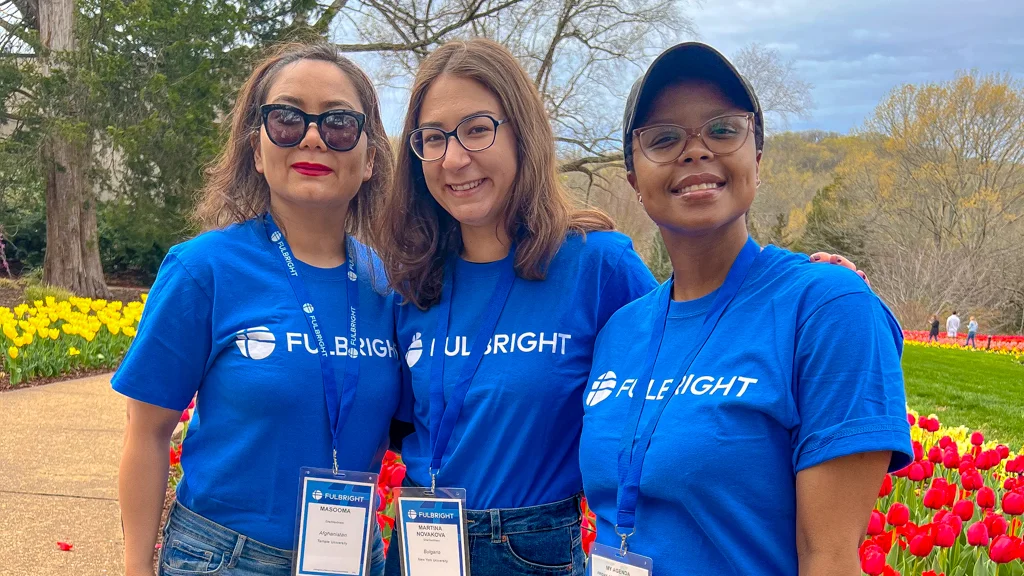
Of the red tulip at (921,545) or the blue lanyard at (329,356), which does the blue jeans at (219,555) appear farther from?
the red tulip at (921,545)

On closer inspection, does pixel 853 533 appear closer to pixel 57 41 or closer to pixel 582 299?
pixel 582 299

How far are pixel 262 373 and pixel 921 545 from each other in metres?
1.99

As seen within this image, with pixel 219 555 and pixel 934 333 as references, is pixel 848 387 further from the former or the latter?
pixel 934 333

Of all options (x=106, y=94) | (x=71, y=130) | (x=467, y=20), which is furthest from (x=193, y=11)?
(x=467, y=20)

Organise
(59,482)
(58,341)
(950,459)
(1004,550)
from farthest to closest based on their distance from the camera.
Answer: (58,341) < (59,482) < (950,459) < (1004,550)

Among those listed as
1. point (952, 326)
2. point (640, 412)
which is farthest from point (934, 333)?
point (640, 412)

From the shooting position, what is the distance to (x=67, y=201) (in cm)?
1508

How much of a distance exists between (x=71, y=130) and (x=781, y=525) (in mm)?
12895

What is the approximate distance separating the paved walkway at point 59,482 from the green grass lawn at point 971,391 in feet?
22.8

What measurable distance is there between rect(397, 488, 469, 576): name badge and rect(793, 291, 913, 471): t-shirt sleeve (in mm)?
850

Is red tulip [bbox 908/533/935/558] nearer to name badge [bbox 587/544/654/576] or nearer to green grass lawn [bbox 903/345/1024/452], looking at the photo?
name badge [bbox 587/544/654/576]

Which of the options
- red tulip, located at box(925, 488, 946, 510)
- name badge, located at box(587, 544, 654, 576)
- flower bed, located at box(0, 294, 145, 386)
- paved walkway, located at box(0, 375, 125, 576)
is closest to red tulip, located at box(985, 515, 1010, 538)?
red tulip, located at box(925, 488, 946, 510)

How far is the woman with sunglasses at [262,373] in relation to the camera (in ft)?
6.43

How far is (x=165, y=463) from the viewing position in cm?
206
